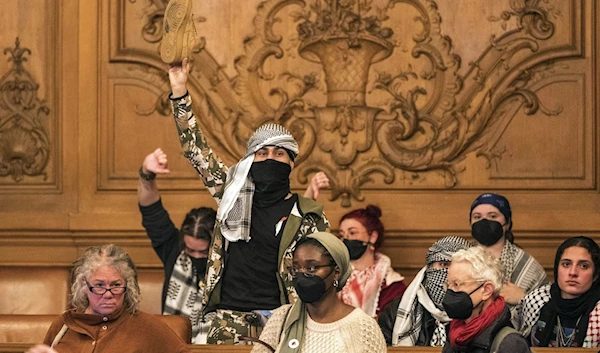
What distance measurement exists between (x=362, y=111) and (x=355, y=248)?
112cm

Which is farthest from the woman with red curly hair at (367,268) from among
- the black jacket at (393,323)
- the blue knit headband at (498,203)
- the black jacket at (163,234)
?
the black jacket at (163,234)

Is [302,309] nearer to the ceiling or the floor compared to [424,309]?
nearer to the ceiling

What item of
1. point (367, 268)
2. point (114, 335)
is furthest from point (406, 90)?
point (114, 335)

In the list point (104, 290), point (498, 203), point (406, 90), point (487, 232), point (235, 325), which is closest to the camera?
point (104, 290)

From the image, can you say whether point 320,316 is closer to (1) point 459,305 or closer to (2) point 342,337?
(2) point 342,337

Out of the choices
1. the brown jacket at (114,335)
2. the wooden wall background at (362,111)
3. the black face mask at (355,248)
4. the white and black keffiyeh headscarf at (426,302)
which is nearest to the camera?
the brown jacket at (114,335)

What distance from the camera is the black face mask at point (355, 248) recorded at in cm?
727

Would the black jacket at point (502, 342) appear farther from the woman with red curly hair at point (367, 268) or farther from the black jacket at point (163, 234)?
the black jacket at point (163, 234)

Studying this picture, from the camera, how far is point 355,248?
287 inches

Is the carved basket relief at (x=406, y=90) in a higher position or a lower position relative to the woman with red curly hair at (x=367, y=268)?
higher

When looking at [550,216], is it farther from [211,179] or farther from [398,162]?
[211,179]

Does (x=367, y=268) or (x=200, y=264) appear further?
(x=367, y=268)

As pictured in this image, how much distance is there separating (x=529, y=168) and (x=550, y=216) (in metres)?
0.32

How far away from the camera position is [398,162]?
317 inches
